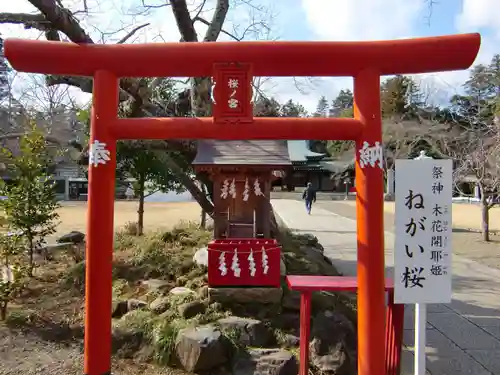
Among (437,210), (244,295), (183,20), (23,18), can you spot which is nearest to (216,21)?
(183,20)

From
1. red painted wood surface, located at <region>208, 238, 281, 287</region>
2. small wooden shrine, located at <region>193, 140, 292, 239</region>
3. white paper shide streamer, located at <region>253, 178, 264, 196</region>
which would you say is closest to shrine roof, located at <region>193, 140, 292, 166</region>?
small wooden shrine, located at <region>193, 140, 292, 239</region>

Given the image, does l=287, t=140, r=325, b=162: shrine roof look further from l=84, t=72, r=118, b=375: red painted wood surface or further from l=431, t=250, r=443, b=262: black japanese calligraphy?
l=431, t=250, r=443, b=262: black japanese calligraphy

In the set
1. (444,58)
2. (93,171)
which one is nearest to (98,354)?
(93,171)

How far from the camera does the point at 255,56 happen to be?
3.74m

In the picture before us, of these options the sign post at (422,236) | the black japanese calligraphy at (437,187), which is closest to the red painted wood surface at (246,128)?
the sign post at (422,236)

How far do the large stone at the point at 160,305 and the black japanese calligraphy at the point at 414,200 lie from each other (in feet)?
10.7

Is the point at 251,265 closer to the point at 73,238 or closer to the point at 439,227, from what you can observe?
the point at 439,227

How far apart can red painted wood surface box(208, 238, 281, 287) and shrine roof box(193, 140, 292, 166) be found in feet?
3.65

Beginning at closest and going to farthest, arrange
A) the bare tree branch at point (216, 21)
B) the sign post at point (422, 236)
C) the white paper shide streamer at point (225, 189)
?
the sign post at point (422, 236) → the white paper shide streamer at point (225, 189) → the bare tree branch at point (216, 21)

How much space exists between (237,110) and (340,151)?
3574 cm

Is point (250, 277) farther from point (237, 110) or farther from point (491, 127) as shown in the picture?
point (491, 127)

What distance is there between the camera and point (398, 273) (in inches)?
134

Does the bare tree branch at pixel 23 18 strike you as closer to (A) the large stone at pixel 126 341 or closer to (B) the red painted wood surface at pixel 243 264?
(B) the red painted wood surface at pixel 243 264

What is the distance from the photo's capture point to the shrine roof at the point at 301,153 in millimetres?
39219
